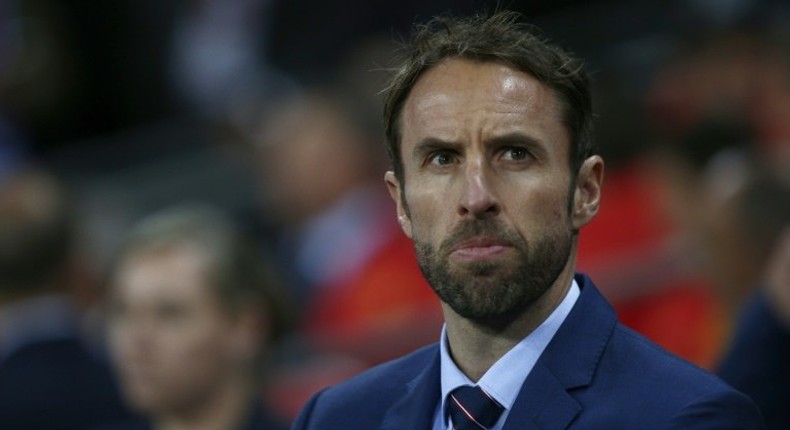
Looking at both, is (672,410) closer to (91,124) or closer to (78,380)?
(78,380)

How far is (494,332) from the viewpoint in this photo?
246 cm

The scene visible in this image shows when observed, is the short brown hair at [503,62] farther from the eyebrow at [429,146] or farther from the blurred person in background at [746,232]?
the blurred person in background at [746,232]

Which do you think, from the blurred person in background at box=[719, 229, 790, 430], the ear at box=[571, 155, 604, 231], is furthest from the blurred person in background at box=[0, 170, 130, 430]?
the ear at box=[571, 155, 604, 231]

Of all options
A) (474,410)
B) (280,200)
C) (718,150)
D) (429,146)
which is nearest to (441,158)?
(429,146)

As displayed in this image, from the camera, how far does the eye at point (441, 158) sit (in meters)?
2.45

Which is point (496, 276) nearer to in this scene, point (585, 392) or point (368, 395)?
point (585, 392)

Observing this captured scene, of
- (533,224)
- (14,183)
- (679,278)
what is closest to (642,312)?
(679,278)

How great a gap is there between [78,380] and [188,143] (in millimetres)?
3011

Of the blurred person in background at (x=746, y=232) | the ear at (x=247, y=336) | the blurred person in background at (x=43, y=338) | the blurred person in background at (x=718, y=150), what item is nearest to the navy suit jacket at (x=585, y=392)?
the blurred person in background at (x=746, y=232)

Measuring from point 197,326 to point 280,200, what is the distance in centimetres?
253

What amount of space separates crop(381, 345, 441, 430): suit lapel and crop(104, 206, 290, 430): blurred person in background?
1.73 metres

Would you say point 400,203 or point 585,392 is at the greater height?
point 400,203

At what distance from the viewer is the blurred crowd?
449 centimetres

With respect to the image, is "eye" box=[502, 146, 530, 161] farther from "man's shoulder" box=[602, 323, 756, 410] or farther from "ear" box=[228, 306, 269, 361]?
"ear" box=[228, 306, 269, 361]
